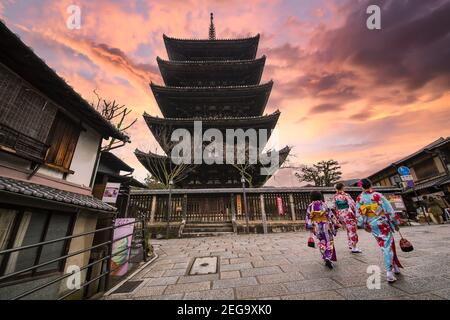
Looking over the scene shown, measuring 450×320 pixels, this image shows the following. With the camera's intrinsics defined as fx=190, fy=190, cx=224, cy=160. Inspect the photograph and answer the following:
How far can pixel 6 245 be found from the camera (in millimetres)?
4145

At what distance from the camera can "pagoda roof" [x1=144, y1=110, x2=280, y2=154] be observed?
1609 cm

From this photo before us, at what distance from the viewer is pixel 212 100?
18.5 m

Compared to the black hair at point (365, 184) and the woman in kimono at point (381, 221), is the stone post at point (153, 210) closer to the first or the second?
the woman in kimono at point (381, 221)

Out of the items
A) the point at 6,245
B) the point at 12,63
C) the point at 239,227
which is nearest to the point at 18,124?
the point at 12,63

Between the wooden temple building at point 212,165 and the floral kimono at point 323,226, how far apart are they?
635cm

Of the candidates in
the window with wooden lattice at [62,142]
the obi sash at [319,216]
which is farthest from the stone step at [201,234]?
the obi sash at [319,216]

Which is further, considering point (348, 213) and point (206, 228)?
point (206, 228)

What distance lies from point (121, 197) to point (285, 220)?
9.72 meters

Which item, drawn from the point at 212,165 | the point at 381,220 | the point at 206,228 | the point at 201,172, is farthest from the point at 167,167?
the point at 381,220

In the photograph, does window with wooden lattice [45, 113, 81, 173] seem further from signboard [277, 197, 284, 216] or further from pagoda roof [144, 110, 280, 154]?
signboard [277, 197, 284, 216]

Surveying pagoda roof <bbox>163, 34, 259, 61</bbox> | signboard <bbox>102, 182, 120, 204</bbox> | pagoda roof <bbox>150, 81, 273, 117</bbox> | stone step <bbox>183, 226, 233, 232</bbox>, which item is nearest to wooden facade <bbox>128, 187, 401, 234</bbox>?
stone step <bbox>183, 226, 233, 232</bbox>

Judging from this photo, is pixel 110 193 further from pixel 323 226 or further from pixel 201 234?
pixel 323 226

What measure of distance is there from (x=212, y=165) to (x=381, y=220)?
12.6 meters
